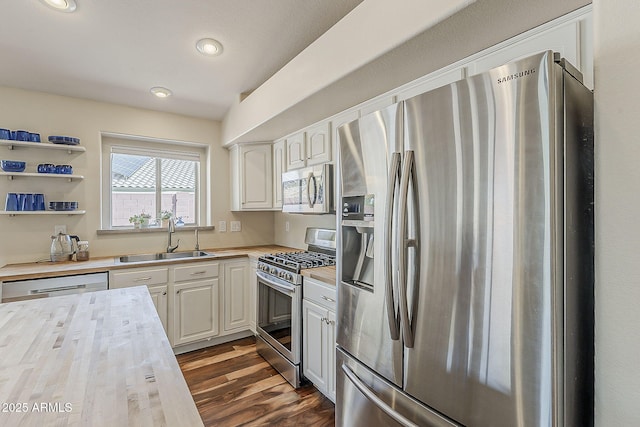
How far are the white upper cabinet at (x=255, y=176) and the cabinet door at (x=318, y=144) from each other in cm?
78

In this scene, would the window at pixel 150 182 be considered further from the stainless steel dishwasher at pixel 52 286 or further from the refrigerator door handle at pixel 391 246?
the refrigerator door handle at pixel 391 246

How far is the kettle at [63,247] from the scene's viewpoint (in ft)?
8.70

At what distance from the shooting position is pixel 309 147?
2715 mm

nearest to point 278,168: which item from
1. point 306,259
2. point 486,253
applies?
point 306,259

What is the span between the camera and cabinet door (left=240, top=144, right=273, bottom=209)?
3.33m

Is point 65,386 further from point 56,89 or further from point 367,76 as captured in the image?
point 56,89

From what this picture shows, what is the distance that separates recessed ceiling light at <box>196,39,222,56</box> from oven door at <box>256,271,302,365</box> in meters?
1.82

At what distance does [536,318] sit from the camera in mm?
830

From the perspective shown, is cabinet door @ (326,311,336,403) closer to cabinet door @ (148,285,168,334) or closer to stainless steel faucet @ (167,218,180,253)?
cabinet door @ (148,285,168,334)

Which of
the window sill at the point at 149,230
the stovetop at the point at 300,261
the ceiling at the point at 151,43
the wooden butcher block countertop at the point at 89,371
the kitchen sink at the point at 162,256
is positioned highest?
the ceiling at the point at 151,43

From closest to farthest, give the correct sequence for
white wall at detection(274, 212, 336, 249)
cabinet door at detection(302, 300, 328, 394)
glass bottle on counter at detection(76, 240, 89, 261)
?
cabinet door at detection(302, 300, 328, 394)
glass bottle on counter at detection(76, 240, 89, 261)
white wall at detection(274, 212, 336, 249)

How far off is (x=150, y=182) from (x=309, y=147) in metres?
1.92

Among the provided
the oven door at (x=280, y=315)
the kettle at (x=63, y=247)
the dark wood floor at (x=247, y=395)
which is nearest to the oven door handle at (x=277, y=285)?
the oven door at (x=280, y=315)

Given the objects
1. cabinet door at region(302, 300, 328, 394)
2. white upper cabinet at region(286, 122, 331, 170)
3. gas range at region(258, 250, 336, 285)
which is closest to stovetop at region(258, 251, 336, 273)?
gas range at region(258, 250, 336, 285)
